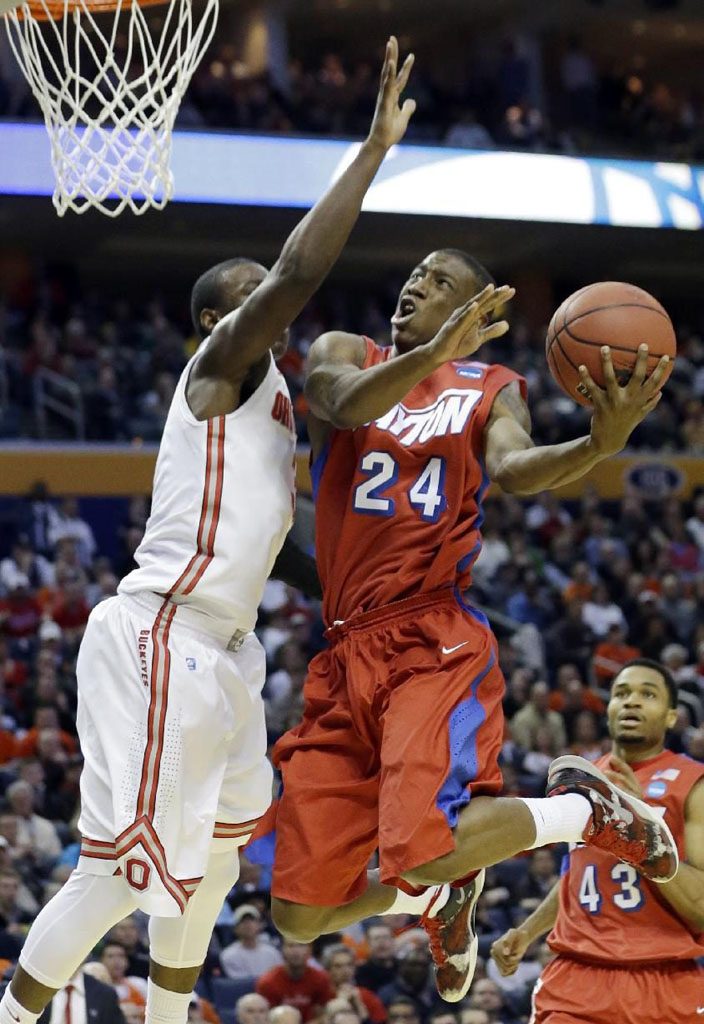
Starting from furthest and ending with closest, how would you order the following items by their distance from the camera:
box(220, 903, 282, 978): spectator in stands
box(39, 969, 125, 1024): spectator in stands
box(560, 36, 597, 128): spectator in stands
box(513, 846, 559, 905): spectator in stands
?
box(560, 36, 597, 128): spectator in stands → box(513, 846, 559, 905): spectator in stands → box(220, 903, 282, 978): spectator in stands → box(39, 969, 125, 1024): spectator in stands

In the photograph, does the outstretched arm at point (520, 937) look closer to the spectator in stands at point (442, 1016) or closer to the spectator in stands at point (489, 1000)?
the spectator in stands at point (442, 1016)

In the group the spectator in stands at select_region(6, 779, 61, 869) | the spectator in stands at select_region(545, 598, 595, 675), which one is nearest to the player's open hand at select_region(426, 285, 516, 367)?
the spectator in stands at select_region(6, 779, 61, 869)

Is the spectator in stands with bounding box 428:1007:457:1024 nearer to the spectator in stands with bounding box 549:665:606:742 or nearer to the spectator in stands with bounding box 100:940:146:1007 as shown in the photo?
the spectator in stands with bounding box 100:940:146:1007

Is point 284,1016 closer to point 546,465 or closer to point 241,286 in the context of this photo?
point 241,286

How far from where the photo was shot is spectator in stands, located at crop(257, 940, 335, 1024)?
7.52 metres

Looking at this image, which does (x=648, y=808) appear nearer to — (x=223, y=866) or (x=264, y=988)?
(x=223, y=866)

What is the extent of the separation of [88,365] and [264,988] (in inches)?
369

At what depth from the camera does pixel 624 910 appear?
17.1 feet

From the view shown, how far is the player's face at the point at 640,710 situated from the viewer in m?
5.52

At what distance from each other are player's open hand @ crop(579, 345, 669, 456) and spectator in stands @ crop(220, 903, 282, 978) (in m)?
4.85

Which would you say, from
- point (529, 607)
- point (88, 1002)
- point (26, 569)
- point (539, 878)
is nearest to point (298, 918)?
point (88, 1002)

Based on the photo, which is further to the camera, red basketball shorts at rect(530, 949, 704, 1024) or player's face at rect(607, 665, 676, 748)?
player's face at rect(607, 665, 676, 748)

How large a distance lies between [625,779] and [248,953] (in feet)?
11.1

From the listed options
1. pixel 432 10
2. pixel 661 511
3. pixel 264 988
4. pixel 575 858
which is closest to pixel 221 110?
pixel 432 10
